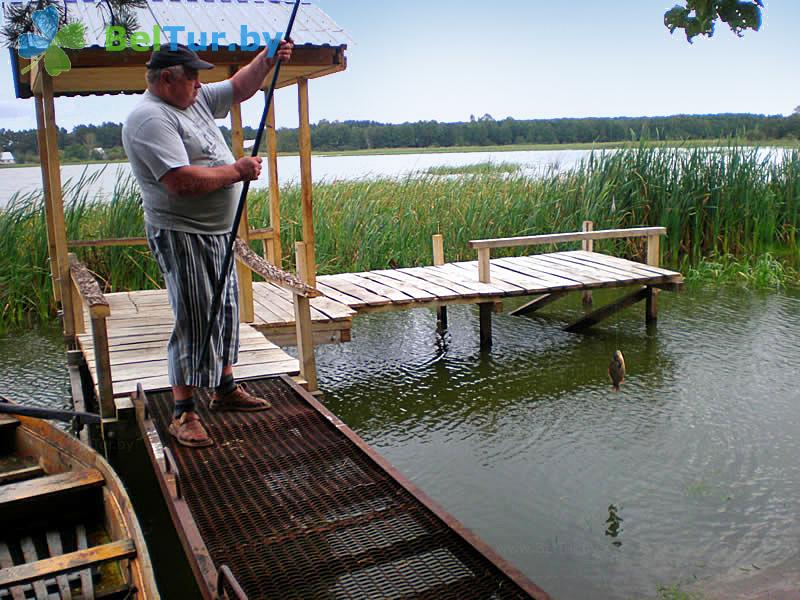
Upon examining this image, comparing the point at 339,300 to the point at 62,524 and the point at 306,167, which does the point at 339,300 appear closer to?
the point at 306,167

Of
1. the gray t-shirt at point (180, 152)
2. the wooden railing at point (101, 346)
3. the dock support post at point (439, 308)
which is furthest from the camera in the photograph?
the dock support post at point (439, 308)

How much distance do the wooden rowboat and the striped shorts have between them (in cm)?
56

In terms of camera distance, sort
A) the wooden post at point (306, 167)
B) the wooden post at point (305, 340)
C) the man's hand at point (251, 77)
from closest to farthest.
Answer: the man's hand at point (251, 77), the wooden post at point (305, 340), the wooden post at point (306, 167)

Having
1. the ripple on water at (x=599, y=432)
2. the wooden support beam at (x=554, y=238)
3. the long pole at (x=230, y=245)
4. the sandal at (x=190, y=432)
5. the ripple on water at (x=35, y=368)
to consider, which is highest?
the long pole at (x=230, y=245)

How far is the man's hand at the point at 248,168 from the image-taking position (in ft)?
10.9

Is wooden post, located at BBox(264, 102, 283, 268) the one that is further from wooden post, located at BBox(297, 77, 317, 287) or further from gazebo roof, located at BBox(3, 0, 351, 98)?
gazebo roof, located at BBox(3, 0, 351, 98)

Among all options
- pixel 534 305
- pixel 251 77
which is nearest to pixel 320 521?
pixel 251 77

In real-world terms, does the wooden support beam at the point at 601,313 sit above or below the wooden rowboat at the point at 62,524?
below

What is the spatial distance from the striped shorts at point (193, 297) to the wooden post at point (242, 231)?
1581mm

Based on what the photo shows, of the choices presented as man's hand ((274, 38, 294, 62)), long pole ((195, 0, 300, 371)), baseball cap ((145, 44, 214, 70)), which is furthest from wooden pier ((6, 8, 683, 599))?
man's hand ((274, 38, 294, 62))

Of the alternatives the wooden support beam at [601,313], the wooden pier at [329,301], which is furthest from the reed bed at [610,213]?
the wooden support beam at [601,313]

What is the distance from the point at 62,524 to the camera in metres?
3.15

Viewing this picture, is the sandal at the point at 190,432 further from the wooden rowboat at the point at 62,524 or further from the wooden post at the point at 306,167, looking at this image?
the wooden post at the point at 306,167

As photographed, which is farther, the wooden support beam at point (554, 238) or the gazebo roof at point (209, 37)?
the wooden support beam at point (554, 238)
